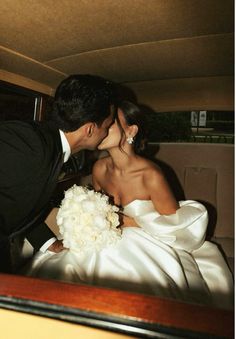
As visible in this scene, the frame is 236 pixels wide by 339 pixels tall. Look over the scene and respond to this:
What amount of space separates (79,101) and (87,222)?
0.86m

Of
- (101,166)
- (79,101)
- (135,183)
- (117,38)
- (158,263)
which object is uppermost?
(117,38)

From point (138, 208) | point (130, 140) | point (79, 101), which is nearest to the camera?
point (79, 101)

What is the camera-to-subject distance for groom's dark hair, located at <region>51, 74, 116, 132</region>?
1928 mm

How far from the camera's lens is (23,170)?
153 cm

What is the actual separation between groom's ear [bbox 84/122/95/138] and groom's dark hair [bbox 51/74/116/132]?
3 cm

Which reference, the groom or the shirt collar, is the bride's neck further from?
the shirt collar

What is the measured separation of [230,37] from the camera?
1.90 m

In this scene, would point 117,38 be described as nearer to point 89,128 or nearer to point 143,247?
point 89,128

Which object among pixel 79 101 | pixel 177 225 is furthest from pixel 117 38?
pixel 177 225

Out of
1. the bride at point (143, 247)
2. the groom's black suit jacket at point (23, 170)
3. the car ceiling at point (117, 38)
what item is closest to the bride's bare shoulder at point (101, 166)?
the bride at point (143, 247)

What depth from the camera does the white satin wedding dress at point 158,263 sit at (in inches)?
69.7

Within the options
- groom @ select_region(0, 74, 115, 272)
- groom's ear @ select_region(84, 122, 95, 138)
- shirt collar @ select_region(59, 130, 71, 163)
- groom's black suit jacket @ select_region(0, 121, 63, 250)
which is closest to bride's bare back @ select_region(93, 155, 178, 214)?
groom @ select_region(0, 74, 115, 272)

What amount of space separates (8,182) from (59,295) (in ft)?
2.89

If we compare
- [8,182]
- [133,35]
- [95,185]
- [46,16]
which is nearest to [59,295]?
[8,182]
